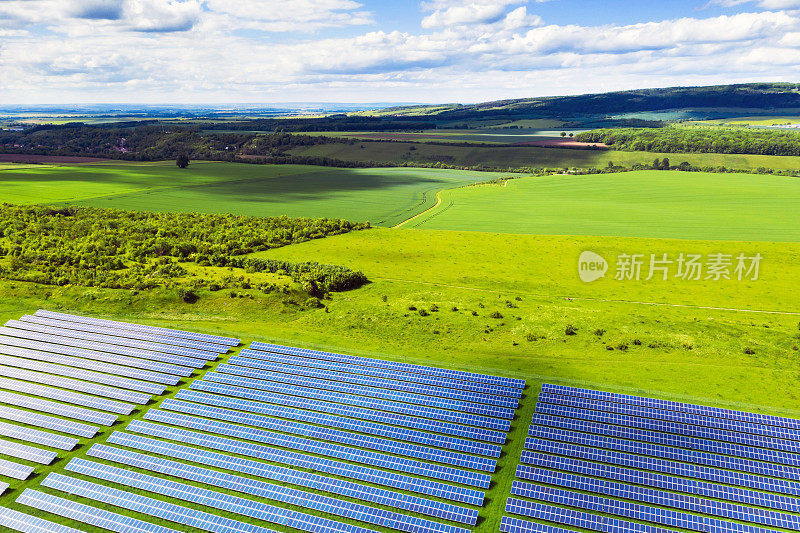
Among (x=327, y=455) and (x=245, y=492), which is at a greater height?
(x=327, y=455)

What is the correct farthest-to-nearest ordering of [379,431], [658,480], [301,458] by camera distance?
[379,431]
[301,458]
[658,480]

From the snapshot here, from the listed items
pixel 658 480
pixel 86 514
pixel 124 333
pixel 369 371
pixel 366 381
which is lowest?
pixel 658 480

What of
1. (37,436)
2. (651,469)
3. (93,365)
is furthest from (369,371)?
(93,365)

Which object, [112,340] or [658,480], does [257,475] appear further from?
[112,340]

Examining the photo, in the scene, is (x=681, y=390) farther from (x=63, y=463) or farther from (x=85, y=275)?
(x=85, y=275)

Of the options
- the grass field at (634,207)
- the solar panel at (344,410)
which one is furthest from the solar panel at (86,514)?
the grass field at (634,207)

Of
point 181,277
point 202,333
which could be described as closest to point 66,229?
point 181,277

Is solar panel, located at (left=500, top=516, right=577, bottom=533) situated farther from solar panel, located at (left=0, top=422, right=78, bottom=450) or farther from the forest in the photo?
the forest
